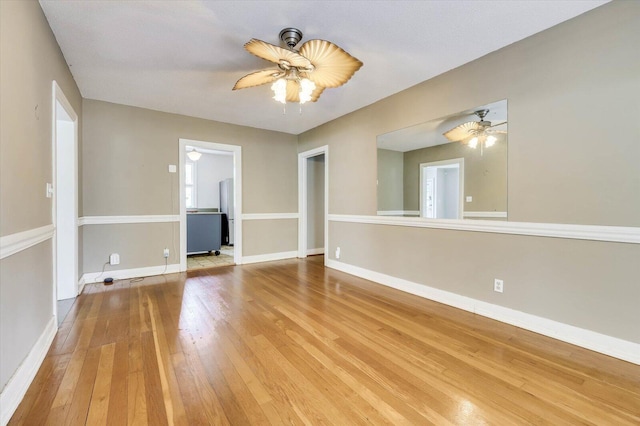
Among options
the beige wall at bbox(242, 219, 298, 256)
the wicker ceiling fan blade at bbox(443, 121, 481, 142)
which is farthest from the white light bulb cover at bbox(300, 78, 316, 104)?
the beige wall at bbox(242, 219, 298, 256)

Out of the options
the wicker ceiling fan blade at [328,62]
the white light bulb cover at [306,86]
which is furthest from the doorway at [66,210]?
the wicker ceiling fan blade at [328,62]

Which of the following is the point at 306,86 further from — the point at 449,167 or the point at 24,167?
the point at 24,167

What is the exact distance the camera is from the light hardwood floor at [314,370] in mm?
1395

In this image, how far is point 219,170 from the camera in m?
8.43

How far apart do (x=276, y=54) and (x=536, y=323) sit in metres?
→ 3.01

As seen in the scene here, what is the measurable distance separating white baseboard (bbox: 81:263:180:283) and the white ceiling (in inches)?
94.6

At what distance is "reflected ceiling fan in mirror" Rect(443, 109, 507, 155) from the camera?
2631 mm

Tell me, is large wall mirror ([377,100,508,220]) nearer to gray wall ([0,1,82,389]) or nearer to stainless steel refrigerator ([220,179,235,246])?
gray wall ([0,1,82,389])

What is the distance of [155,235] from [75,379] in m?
2.76

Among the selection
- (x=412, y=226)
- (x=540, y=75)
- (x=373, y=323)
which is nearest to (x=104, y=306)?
(x=373, y=323)

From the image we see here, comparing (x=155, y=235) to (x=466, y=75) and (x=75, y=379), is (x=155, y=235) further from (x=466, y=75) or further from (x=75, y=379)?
(x=466, y=75)

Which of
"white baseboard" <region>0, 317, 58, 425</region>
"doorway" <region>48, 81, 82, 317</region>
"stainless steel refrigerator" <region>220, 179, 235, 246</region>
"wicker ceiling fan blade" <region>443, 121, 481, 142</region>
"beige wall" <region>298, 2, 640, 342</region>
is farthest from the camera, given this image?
"stainless steel refrigerator" <region>220, 179, 235, 246</region>

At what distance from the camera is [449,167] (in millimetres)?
3039

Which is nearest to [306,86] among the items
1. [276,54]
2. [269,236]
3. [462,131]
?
[276,54]
